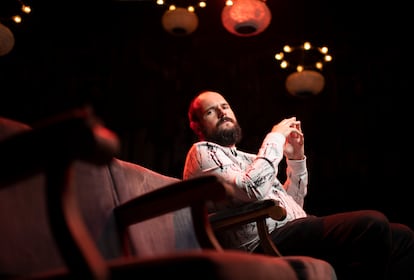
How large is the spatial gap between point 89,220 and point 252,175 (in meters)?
0.94

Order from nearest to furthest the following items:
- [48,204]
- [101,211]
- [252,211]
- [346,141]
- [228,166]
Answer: [48,204] → [101,211] → [252,211] → [228,166] → [346,141]

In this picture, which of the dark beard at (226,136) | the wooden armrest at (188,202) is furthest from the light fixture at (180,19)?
the wooden armrest at (188,202)

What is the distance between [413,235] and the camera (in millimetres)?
2139

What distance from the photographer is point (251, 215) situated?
1918 millimetres

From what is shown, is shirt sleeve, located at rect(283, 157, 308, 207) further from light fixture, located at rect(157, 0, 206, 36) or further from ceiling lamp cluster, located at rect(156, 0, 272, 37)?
light fixture, located at rect(157, 0, 206, 36)

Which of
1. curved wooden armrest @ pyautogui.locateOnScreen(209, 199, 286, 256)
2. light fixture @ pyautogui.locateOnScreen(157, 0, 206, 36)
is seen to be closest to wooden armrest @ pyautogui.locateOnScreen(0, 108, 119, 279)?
curved wooden armrest @ pyautogui.locateOnScreen(209, 199, 286, 256)

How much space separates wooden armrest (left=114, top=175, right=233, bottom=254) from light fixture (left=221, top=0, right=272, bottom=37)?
2475 millimetres

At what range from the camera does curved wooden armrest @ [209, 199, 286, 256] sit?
1.90 metres

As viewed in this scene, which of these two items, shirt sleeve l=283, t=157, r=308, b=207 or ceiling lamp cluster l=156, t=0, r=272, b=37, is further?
ceiling lamp cluster l=156, t=0, r=272, b=37

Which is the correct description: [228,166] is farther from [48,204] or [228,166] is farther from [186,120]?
[186,120]

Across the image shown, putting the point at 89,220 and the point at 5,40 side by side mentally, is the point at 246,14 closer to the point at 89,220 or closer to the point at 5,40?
the point at 5,40

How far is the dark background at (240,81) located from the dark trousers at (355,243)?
2.38 m

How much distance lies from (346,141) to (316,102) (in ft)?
1.44

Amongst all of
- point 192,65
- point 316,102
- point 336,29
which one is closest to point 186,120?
point 192,65
